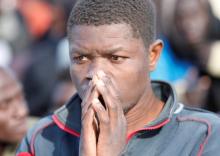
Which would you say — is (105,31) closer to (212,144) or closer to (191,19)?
(212,144)

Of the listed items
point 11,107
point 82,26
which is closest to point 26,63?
point 11,107

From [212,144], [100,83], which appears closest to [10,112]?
[100,83]

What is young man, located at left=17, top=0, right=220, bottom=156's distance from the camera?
3.47 meters

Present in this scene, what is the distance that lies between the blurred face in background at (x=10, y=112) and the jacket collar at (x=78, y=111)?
1.46m

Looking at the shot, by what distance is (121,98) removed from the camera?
3611mm

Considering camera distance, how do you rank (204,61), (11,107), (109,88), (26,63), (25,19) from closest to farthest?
(109,88), (11,107), (204,61), (26,63), (25,19)

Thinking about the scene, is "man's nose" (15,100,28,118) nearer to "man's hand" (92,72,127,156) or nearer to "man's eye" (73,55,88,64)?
"man's eye" (73,55,88,64)

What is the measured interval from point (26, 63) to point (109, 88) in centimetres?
514

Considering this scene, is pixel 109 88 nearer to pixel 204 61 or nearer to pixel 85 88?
pixel 85 88

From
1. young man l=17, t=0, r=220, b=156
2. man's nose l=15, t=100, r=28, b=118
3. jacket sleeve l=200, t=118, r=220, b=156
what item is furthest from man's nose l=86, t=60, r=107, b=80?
man's nose l=15, t=100, r=28, b=118

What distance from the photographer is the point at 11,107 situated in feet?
17.9

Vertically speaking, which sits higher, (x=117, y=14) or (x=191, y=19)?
(x=117, y=14)

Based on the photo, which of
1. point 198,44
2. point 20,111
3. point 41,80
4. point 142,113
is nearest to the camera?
point 142,113

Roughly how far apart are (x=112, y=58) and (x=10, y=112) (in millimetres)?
1985
